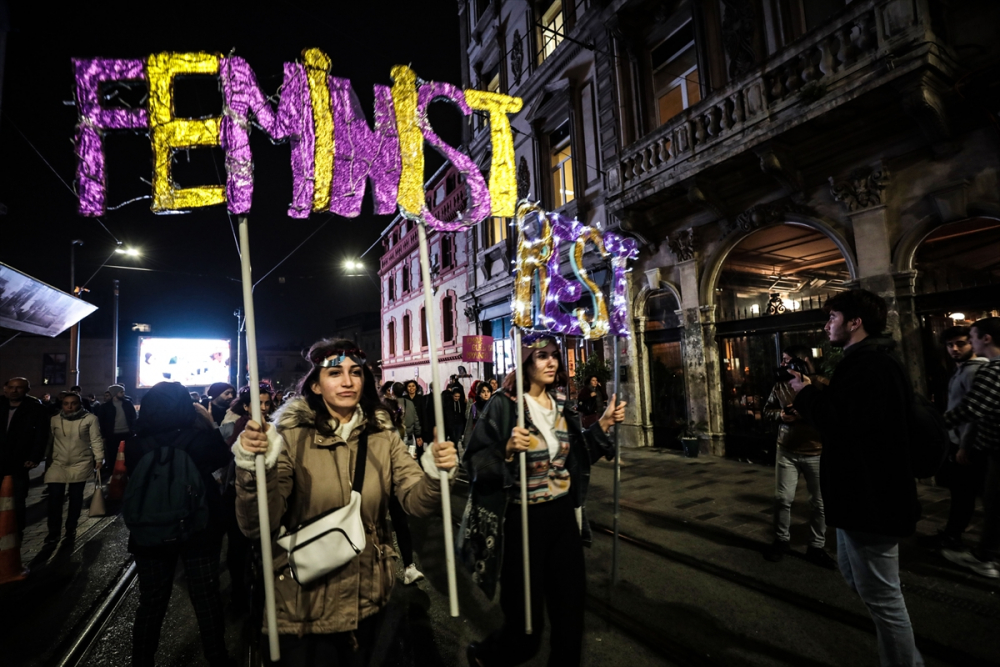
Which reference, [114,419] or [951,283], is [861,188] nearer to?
[951,283]

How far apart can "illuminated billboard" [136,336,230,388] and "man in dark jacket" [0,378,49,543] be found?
22800 mm

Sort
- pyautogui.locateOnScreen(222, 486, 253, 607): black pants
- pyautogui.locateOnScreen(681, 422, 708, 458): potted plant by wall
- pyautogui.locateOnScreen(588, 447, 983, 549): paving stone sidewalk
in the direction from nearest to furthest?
pyautogui.locateOnScreen(222, 486, 253, 607): black pants, pyautogui.locateOnScreen(588, 447, 983, 549): paving stone sidewalk, pyautogui.locateOnScreen(681, 422, 708, 458): potted plant by wall

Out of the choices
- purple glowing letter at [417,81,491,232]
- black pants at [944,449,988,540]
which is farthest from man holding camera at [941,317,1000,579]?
purple glowing letter at [417,81,491,232]

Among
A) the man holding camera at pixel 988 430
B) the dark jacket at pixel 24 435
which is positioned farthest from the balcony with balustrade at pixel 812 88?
the dark jacket at pixel 24 435

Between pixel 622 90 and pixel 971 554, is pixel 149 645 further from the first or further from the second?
pixel 622 90

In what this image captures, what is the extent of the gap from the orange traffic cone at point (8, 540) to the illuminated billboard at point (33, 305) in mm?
6877

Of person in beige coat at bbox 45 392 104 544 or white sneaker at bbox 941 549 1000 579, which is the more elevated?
person in beige coat at bbox 45 392 104 544

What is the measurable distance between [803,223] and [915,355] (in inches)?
115

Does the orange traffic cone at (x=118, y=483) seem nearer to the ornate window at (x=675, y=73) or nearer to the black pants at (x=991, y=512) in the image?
the black pants at (x=991, y=512)

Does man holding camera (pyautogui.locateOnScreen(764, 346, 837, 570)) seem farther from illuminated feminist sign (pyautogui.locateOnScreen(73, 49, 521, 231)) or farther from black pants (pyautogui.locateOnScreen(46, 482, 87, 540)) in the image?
black pants (pyautogui.locateOnScreen(46, 482, 87, 540))

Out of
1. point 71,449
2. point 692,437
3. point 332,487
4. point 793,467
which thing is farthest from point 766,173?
point 71,449

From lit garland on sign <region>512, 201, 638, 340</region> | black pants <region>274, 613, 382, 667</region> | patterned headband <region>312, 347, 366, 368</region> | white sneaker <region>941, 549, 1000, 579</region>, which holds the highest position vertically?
lit garland on sign <region>512, 201, 638, 340</region>

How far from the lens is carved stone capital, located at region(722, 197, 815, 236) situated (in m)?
8.56

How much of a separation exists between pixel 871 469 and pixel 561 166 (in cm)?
1386
